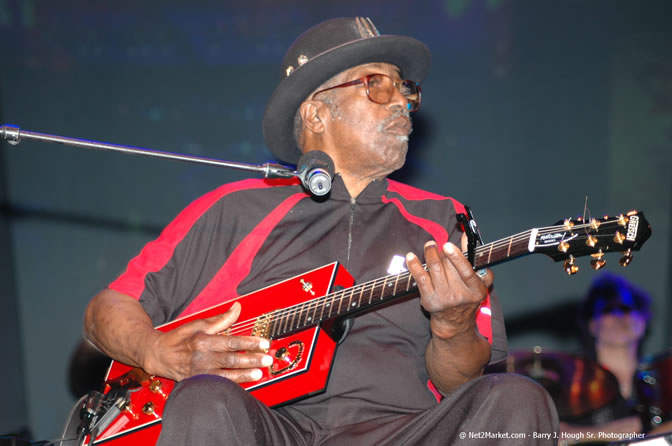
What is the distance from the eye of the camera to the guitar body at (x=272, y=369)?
6.68 ft

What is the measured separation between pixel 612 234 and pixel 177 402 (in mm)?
1297

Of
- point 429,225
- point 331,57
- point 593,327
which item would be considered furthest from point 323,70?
point 593,327

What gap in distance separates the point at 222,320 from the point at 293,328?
25 centimetres

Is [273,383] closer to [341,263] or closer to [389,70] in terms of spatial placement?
[341,263]

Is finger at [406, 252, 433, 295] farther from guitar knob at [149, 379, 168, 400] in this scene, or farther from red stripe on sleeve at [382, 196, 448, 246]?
guitar knob at [149, 379, 168, 400]

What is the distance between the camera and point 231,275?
2449 millimetres

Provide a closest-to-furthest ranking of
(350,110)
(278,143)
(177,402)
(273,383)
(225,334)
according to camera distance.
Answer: (177,402), (273,383), (225,334), (350,110), (278,143)

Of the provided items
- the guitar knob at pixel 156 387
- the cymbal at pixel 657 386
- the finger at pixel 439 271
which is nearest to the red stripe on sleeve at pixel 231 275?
the guitar knob at pixel 156 387

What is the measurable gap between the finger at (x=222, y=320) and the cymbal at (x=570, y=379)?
6.68 feet

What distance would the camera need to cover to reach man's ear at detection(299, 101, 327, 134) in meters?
2.77

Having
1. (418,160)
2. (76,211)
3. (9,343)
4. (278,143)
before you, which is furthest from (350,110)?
(9,343)

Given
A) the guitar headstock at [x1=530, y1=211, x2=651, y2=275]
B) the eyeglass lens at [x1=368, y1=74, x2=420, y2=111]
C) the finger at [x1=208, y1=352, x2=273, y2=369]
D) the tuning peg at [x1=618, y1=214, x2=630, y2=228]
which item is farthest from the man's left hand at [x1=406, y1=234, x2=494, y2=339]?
the eyeglass lens at [x1=368, y1=74, x2=420, y2=111]

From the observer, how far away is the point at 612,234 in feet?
5.72

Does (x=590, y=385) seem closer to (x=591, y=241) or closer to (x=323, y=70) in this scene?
(x=591, y=241)
